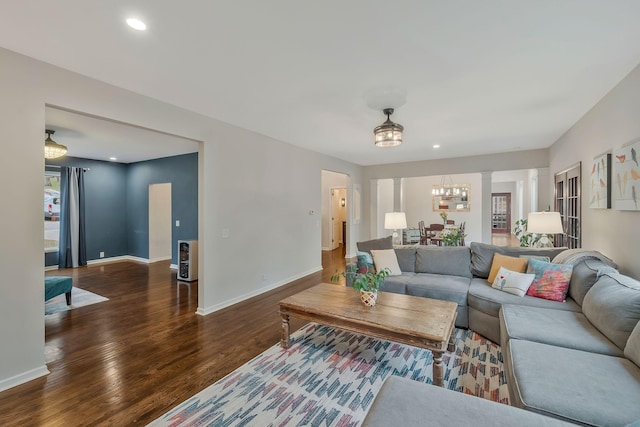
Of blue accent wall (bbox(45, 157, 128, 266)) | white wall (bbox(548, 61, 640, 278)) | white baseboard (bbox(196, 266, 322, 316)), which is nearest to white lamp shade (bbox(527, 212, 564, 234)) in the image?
white wall (bbox(548, 61, 640, 278))

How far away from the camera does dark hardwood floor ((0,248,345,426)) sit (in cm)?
197

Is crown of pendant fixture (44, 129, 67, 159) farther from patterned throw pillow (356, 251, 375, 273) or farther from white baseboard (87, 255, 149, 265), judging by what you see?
patterned throw pillow (356, 251, 375, 273)

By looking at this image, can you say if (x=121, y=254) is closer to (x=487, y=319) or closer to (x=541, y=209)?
(x=487, y=319)

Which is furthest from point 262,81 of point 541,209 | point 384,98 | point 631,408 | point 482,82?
point 541,209

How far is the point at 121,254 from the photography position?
7.51m

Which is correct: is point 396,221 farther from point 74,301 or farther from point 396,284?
point 74,301

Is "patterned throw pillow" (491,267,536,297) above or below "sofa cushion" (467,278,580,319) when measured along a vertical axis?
above

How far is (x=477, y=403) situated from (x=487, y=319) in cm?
196

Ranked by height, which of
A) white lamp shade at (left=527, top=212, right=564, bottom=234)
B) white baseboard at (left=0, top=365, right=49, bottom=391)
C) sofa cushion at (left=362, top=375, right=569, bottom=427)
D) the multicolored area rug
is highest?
white lamp shade at (left=527, top=212, right=564, bottom=234)

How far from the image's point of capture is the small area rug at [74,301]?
3.87 metres

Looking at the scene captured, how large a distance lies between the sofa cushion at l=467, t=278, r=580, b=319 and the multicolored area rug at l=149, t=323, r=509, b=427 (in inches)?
13.3

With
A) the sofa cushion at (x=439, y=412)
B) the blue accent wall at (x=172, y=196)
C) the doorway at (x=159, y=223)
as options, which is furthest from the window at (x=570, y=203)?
the doorway at (x=159, y=223)

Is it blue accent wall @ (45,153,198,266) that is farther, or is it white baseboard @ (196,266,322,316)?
blue accent wall @ (45,153,198,266)

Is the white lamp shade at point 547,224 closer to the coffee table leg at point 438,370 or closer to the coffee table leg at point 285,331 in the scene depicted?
the coffee table leg at point 438,370
